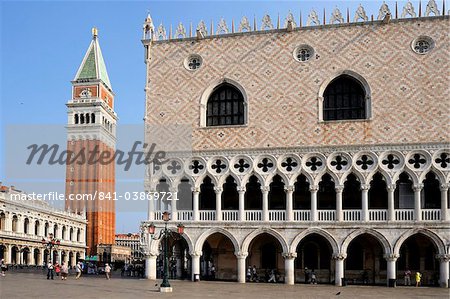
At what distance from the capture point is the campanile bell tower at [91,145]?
70.4m

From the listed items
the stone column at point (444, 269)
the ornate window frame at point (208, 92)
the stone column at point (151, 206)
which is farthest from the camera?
the ornate window frame at point (208, 92)

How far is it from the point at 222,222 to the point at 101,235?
50.1m

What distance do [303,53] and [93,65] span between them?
54369 millimetres

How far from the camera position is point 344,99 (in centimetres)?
2619

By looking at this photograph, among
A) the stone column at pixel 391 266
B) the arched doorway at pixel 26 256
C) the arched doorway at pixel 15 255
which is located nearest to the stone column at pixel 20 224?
the arched doorway at pixel 15 255

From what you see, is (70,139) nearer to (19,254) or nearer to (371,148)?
(19,254)

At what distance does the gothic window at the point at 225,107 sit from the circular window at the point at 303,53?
3.05m

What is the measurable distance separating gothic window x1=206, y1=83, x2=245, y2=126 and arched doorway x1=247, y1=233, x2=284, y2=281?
5423mm

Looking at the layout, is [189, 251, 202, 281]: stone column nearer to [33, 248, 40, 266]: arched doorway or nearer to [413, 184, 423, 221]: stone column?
[413, 184, 423, 221]: stone column

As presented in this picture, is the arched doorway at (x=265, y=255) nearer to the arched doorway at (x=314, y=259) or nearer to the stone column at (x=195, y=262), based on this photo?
the arched doorway at (x=314, y=259)

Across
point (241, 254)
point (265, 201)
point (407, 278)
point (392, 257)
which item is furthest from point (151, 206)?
point (407, 278)

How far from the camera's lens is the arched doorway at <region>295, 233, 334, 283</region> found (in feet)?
86.9

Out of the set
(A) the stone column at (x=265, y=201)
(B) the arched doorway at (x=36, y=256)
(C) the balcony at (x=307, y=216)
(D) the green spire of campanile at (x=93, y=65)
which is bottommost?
(B) the arched doorway at (x=36, y=256)

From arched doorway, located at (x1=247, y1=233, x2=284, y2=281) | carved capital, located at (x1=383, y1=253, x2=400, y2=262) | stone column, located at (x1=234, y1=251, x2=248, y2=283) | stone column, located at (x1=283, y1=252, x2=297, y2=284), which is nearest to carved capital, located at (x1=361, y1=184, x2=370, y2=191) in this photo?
carved capital, located at (x1=383, y1=253, x2=400, y2=262)
